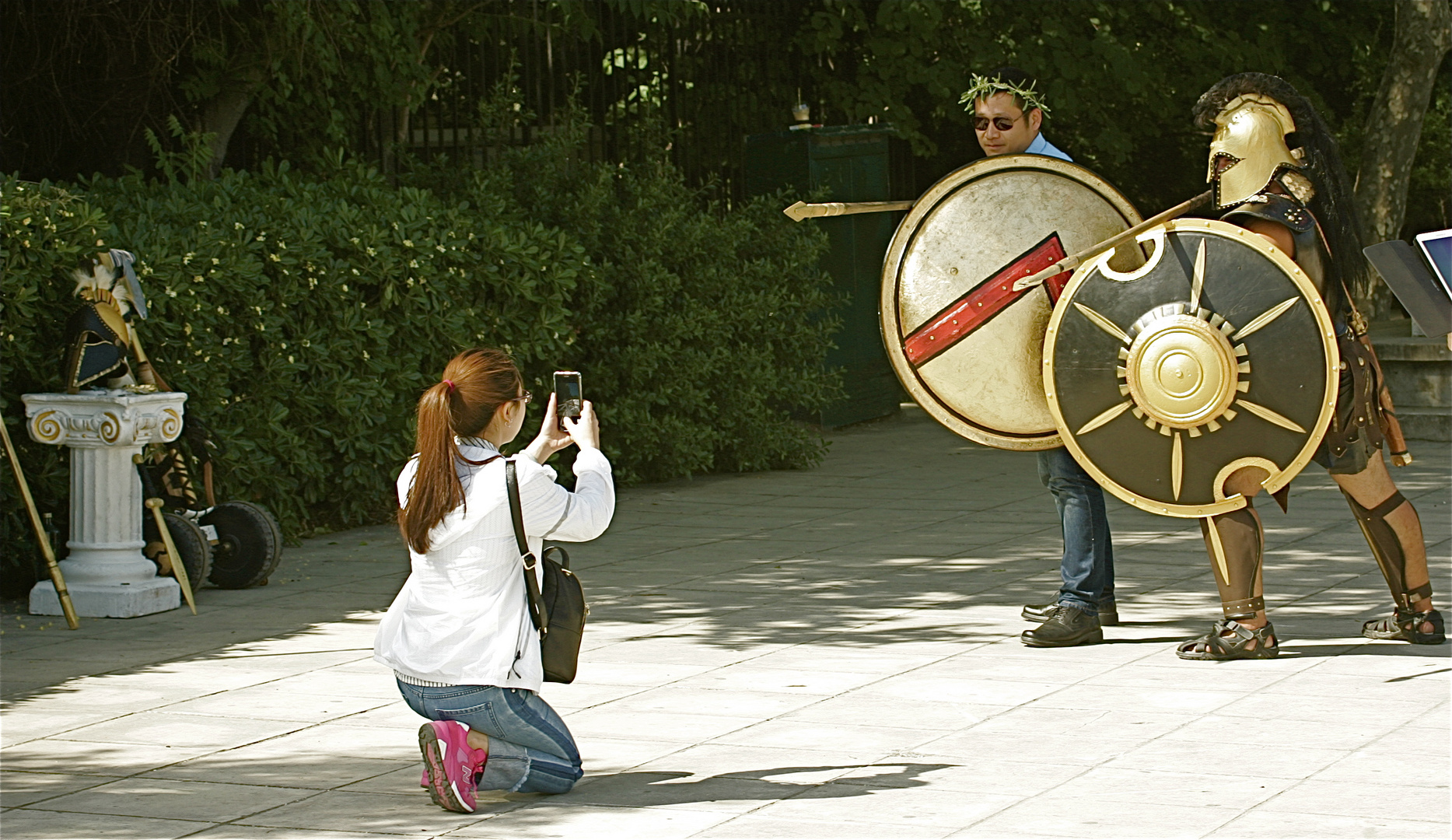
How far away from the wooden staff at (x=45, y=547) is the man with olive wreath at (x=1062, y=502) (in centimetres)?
351

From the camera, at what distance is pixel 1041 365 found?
611 centimetres

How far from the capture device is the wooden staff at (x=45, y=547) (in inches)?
277

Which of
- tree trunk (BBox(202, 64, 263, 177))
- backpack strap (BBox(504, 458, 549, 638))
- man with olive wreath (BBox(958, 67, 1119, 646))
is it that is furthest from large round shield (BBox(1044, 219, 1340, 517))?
tree trunk (BBox(202, 64, 263, 177))

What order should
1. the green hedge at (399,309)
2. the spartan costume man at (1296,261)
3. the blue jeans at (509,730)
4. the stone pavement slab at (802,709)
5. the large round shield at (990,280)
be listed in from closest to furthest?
the stone pavement slab at (802,709) → the blue jeans at (509,730) → the spartan costume man at (1296,261) → the large round shield at (990,280) → the green hedge at (399,309)

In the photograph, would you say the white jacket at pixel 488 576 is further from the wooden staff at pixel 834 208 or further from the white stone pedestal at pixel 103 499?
the white stone pedestal at pixel 103 499

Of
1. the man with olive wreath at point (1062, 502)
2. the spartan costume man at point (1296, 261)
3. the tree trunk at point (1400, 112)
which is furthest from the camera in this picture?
the tree trunk at point (1400, 112)

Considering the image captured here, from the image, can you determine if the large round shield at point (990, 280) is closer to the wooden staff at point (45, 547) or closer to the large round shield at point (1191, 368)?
the large round shield at point (1191, 368)

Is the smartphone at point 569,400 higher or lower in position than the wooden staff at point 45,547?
higher

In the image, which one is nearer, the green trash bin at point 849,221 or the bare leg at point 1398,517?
the bare leg at point 1398,517

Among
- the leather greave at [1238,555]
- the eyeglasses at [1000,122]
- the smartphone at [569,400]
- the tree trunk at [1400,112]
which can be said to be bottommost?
the leather greave at [1238,555]

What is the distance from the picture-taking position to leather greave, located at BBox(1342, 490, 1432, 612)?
6.20m

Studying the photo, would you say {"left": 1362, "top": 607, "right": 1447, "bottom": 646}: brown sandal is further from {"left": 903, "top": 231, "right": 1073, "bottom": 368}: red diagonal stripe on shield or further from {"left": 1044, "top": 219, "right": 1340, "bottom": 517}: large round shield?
{"left": 903, "top": 231, "right": 1073, "bottom": 368}: red diagonal stripe on shield

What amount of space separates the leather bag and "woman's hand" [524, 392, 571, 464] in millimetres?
66

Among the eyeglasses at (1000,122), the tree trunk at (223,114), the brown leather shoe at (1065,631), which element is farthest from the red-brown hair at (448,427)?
the tree trunk at (223,114)
